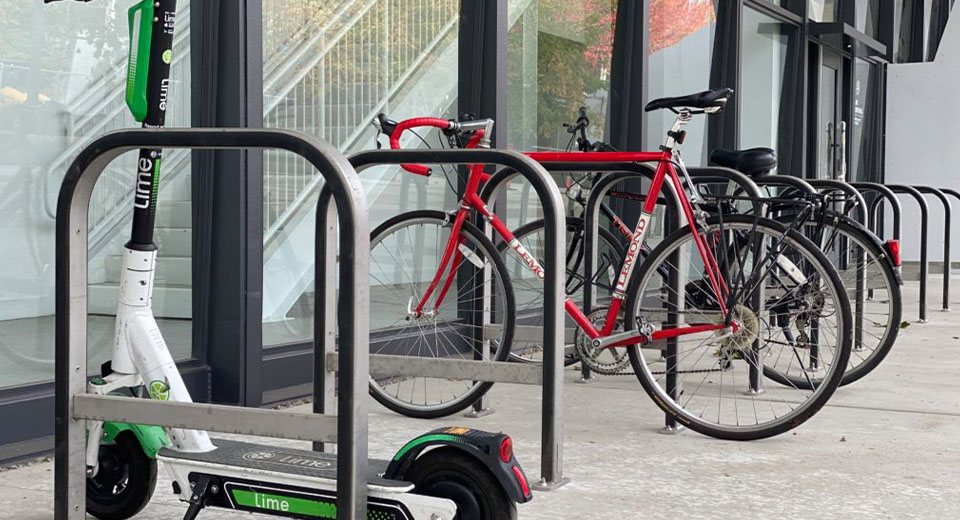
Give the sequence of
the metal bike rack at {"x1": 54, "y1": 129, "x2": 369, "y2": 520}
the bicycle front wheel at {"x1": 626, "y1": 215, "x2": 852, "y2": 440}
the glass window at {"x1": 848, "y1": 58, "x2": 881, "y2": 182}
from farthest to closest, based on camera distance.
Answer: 1. the glass window at {"x1": 848, "y1": 58, "x2": 881, "y2": 182}
2. the bicycle front wheel at {"x1": 626, "y1": 215, "x2": 852, "y2": 440}
3. the metal bike rack at {"x1": 54, "y1": 129, "x2": 369, "y2": 520}

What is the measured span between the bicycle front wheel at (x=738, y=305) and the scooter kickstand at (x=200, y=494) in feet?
5.71

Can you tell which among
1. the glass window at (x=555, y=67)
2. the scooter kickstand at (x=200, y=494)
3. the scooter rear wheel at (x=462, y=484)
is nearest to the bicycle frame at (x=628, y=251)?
the scooter rear wheel at (x=462, y=484)

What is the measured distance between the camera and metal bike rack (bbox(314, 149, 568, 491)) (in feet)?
9.69

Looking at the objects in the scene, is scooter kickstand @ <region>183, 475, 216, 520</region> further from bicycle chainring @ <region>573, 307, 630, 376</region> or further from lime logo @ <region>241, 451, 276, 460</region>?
bicycle chainring @ <region>573, 307, 630, 376</region>

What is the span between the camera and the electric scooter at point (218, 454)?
2396 millimetres

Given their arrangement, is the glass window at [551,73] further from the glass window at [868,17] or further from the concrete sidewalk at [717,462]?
the glass window at [868,17]

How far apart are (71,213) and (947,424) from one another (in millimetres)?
3120

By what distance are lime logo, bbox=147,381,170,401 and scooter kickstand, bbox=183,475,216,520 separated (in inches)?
7.7

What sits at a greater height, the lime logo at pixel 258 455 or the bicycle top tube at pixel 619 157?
the bicycle top tube at pixel 619 157

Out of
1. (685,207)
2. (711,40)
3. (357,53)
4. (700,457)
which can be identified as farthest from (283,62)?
(711,40)

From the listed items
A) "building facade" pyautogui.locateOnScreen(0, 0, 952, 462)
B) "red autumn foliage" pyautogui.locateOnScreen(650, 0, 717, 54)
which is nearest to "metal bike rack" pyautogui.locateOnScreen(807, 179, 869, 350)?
"building facade" pyautogui.locateOnScreen(0, 0, 952, 462)

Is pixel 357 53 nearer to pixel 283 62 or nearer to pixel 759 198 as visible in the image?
pixel 283 62

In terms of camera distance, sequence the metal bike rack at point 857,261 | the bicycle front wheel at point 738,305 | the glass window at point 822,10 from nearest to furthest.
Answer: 1. the bicycle front wheel at point 738,305
2. the metal bike rack at point 857,261
3. the glass window at point 822,10

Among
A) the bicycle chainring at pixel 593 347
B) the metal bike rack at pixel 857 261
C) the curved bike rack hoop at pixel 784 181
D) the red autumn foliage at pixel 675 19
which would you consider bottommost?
the bicycle chainring at pixel 593 347
